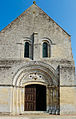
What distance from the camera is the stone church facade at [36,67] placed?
11.7 meters

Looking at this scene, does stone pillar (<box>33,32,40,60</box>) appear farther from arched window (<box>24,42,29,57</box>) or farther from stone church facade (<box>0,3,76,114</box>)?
arched window (<box>24,42,29,57</box>)

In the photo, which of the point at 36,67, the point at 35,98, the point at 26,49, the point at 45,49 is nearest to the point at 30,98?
the point at 35,98

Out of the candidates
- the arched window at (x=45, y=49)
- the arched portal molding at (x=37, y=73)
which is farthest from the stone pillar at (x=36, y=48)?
the arched window at (x=45, y=49)

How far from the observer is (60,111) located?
11430mm

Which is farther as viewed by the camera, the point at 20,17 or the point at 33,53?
the point at 20,17

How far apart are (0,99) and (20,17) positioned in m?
7.28

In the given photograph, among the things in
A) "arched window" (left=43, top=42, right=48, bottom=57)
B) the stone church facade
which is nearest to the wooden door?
the stone church facade

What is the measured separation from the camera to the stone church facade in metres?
11.7

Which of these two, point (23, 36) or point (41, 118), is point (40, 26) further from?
point (41, 118)

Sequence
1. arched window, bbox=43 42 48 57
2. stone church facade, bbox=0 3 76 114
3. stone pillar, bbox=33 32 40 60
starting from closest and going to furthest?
stone church facade, bbox=0 3 76 114, stone pillar, bbox=33 32 40 60, arched window, bbox=43 42 48 57

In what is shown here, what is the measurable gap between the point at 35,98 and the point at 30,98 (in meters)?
0.41

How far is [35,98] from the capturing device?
40.3 feet

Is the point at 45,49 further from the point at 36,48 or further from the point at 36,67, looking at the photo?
the point at 36,67

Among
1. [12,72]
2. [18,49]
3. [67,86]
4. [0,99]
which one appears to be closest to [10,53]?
[18,49]
